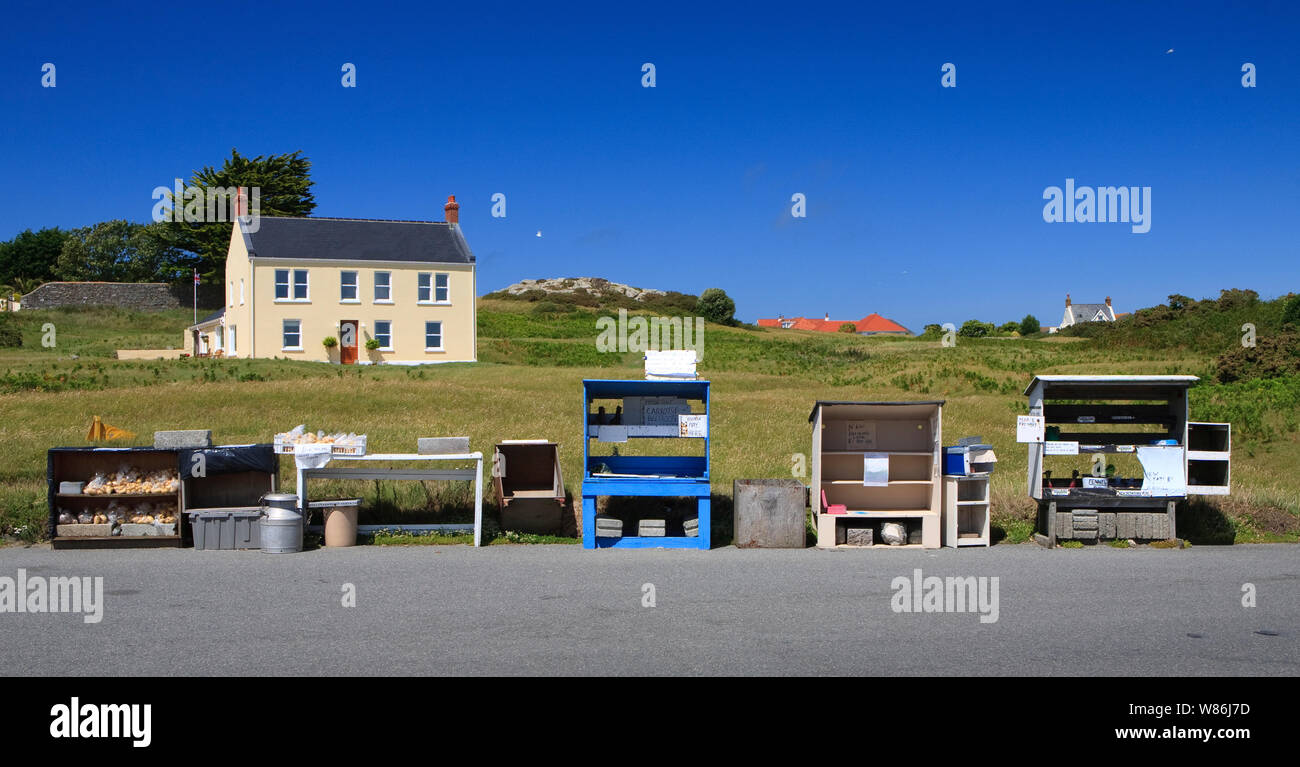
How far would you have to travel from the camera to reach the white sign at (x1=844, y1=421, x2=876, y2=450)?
14.3 metres

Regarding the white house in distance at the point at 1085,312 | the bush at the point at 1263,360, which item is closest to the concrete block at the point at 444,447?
the bush at the point at 1263,360

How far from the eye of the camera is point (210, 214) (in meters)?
74.1

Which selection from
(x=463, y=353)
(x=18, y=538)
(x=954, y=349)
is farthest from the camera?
(x=954, y=349)

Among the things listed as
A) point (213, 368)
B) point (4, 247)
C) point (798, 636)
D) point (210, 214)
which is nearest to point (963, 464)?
point (798, 636)

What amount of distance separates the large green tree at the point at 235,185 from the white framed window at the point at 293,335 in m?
29.5

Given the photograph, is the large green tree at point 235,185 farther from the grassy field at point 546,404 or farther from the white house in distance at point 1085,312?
the white house in distance at point 1085,312

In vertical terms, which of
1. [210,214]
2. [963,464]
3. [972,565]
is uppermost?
[210,214]

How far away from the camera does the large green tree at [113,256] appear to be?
291ft

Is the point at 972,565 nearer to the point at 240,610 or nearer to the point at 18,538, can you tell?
the point at 240,610

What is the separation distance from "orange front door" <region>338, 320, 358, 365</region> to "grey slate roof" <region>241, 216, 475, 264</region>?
321 centimetres

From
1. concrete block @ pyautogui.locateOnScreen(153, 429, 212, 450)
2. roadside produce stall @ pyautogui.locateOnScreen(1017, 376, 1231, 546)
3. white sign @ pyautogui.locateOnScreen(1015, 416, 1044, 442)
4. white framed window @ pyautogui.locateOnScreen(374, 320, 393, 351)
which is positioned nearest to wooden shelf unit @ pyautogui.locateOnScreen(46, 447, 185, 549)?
concrete block @ pyautogui.locateOnScreen(153, 429, 212, 450)

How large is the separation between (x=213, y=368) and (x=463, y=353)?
1478cm
